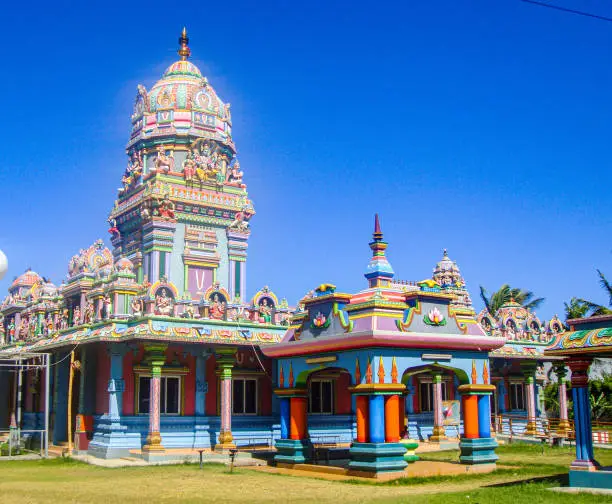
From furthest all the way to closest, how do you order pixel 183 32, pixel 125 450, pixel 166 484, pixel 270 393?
pixel 183 32
pixel 270 393
pixel 125 450
pixel 166 484

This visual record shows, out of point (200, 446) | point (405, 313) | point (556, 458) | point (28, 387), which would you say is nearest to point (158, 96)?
point (28, 387)

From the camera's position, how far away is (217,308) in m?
27.8

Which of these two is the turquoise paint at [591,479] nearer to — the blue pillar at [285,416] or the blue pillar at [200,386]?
the blue pillar at [285,416]

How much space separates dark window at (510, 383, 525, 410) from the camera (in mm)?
37156

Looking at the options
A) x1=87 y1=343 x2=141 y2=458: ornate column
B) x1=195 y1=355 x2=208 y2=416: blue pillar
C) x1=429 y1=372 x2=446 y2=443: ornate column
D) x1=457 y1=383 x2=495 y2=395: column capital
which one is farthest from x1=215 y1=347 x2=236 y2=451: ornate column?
x1=429 y1=372 x2=446 y2=443: ornate column

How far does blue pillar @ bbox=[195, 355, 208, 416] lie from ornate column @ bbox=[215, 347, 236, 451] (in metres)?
0.63

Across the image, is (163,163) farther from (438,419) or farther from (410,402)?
(438,419)

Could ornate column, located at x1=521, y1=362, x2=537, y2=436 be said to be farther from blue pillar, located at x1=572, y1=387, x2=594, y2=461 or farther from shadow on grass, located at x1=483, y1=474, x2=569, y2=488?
blue pillar, located at x1=572, y1=387, x2=594, y2=461

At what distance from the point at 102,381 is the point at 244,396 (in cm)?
505

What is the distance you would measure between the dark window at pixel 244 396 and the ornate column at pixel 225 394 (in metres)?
1.13

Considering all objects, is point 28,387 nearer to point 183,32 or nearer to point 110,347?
point 110,347

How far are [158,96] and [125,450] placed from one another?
56.0ft

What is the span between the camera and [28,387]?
33781 millimetres

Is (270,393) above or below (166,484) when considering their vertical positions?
above
